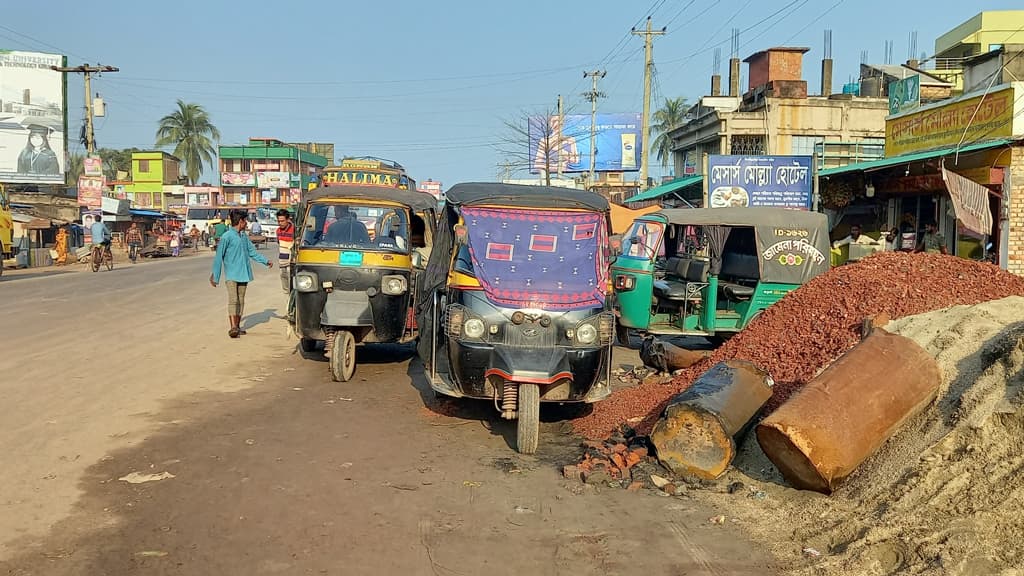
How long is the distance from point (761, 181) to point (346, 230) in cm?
1461

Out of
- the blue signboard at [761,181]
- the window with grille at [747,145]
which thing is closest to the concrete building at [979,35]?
the window with grille at [747,145]

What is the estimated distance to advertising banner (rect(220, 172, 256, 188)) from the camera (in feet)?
268

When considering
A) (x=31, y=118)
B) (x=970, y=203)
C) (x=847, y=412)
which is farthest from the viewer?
(x=31, y=118)

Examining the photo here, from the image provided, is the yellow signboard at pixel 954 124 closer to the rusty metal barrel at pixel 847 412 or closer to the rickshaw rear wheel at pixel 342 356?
the rusty metal barrel at pixel 847 412

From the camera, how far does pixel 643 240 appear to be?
41.0 ft

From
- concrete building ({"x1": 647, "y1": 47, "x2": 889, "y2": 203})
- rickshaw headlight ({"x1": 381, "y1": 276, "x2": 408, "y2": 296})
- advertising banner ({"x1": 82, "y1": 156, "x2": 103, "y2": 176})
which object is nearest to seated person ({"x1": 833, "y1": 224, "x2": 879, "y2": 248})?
concrete building ({"x1": 647, "y1": 47, "x2": 889, "y2": 203})

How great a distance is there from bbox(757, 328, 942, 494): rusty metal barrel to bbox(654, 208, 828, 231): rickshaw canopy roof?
6.52 meters

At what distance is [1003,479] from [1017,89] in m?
13.5

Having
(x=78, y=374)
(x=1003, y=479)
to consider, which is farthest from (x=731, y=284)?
(x=78, y=374)

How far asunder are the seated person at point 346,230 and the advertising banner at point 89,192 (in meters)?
23.7

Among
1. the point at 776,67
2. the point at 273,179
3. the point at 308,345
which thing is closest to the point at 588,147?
the point at 776,67

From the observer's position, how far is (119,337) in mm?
12203

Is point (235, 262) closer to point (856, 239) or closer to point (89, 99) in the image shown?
point (856, 239)

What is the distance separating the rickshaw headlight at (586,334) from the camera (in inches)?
273
